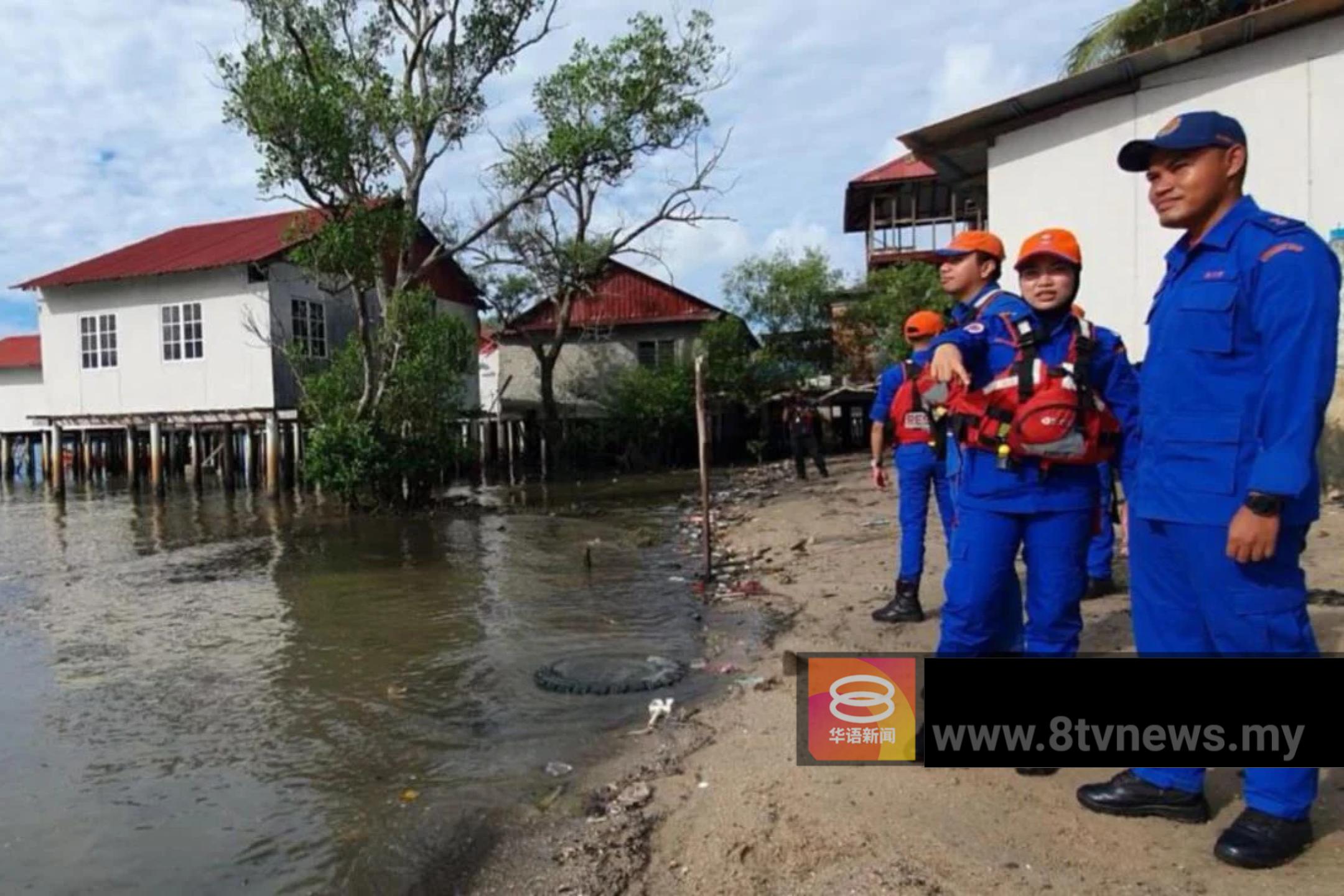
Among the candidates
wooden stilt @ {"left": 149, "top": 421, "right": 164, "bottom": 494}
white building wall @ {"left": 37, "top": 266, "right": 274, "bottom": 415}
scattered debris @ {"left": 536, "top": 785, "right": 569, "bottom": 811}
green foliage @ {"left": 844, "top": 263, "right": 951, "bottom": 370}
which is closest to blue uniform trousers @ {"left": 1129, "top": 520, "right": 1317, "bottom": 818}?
scattered debris @ {"left": 536, "top": 785, "right": 569, "bottom": 811}

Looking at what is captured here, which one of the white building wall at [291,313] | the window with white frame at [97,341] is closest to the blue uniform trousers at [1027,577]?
the white building wall at [291,313]

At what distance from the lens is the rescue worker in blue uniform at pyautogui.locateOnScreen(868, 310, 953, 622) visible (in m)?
5.53

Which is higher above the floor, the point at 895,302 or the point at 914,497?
the point at 895,302

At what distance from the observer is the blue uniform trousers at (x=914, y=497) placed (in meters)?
5.72

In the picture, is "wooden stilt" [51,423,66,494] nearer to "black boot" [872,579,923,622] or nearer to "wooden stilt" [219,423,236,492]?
"wooden stilt" [219,423,236,492]

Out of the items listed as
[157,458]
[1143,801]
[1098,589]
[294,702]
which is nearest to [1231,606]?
[1143,801]

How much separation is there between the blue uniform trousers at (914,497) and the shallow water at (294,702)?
1.55 metres

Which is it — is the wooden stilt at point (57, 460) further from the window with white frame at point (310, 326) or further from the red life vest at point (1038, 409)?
the red life vest at point (1038, 409)

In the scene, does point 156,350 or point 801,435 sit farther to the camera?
point 156,350

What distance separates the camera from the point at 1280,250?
254 centimetres

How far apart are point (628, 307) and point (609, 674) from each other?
3089 cm

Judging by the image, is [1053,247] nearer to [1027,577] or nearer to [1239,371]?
[1239,371]

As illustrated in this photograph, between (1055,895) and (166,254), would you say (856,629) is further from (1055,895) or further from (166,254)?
(166,254)

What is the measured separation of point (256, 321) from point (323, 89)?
858cm
